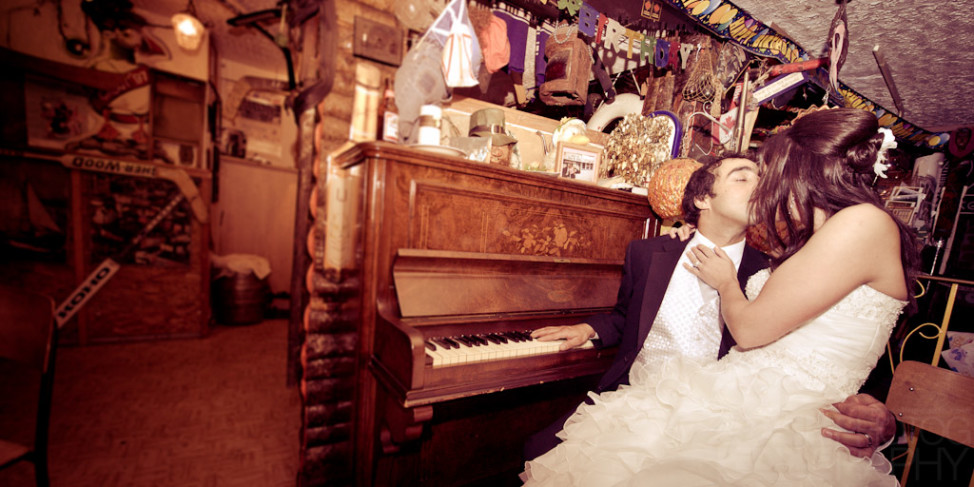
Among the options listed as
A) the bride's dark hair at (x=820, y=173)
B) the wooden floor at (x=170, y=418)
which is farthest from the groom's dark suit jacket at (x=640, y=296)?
the wooden floor at (x=170, y=418)

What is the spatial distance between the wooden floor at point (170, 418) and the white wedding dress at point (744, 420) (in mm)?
2185

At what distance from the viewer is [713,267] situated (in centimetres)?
151

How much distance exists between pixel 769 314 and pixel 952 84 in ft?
20.0

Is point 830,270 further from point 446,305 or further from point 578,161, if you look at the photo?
point 578,161

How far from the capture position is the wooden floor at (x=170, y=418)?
2.33 metres

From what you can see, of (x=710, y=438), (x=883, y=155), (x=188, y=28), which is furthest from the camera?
(x=188, y=28)

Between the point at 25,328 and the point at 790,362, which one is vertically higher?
the point at 790,362

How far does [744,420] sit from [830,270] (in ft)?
1.77

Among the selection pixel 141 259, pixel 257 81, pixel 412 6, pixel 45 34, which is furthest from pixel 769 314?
pixel 257 81

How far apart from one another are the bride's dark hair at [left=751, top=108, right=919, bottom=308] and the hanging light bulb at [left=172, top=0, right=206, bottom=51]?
19.4 ft

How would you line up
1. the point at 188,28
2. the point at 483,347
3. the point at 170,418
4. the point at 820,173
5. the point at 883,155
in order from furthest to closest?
the point at 188,28, the point at 170,418, the point at 483,347, the point at 883,155, the point at 820,173

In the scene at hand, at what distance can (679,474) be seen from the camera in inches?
39.4

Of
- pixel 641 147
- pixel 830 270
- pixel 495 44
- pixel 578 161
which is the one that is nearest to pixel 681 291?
pixel 830 270

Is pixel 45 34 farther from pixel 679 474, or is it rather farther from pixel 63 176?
pixel 679 474
